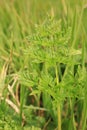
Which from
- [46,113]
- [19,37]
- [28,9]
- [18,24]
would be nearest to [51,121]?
[46,113]

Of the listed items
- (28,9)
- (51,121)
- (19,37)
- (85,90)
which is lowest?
(51,121)

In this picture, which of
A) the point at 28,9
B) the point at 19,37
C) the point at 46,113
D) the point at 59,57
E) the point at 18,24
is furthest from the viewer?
the point at 28,9

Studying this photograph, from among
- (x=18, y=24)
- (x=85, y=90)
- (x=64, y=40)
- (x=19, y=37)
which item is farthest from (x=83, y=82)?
(x=18, y=24)

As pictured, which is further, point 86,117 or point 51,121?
point 51,121

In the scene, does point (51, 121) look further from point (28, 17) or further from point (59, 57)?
point (28, 17)

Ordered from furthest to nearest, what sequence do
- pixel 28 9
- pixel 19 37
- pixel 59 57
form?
pixel 28 9 → pixel 19 37 → pixel 59 57

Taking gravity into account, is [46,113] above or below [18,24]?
below
